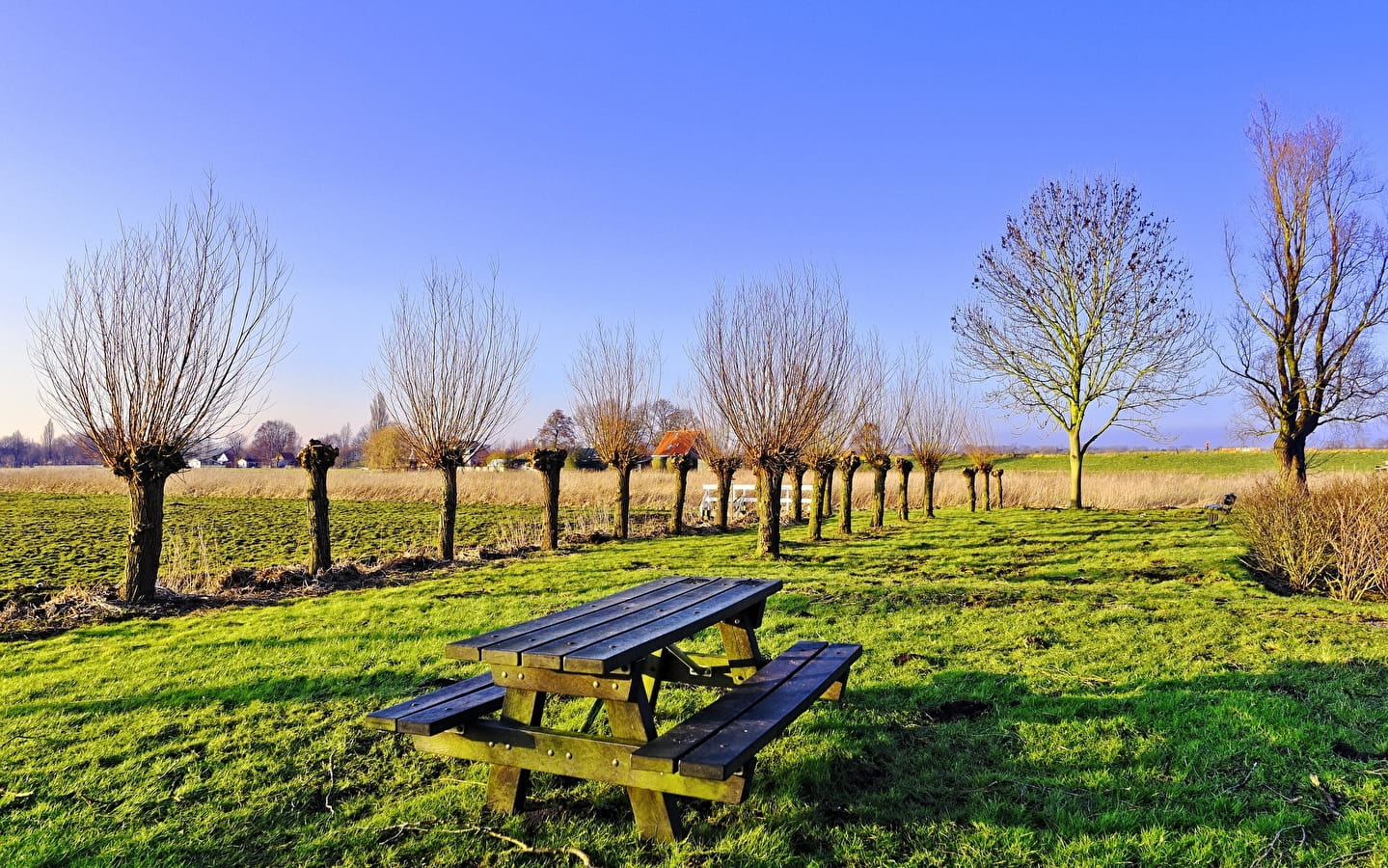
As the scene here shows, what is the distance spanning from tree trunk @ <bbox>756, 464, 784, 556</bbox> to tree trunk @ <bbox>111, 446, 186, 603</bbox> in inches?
353

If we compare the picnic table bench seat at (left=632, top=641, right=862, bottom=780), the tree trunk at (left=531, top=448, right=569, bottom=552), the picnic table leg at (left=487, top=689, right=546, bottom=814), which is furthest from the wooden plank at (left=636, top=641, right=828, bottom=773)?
the tree trunk at (left=531, top=448, right=569, bottom=552)

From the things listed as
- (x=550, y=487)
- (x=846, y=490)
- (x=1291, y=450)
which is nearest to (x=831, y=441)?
(x=846, y=490)

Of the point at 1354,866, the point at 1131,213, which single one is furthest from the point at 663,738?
the point at 1131,213

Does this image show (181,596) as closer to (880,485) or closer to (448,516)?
(448,516)

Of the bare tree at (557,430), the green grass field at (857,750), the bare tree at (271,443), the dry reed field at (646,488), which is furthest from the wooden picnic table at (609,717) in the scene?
the bare tree at (271,443)

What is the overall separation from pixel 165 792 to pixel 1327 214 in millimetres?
25434

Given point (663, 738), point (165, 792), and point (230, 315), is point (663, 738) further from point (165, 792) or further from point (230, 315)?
point (230, 315)

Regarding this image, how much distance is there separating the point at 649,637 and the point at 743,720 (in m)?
0.53

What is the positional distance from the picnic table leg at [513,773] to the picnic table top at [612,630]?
27 centimetres

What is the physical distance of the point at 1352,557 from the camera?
887 cm

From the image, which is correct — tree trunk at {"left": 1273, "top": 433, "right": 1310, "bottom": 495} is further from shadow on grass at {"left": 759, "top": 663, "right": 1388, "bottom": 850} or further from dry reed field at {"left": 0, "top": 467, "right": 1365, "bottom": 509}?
shadow on grass at {"left": 759, "top": 663, "right": 1388, "bottom": 850}

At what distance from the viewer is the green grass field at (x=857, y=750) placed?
3002 millimetres

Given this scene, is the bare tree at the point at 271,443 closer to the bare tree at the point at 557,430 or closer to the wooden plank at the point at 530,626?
the bare tree at the point at 557,430

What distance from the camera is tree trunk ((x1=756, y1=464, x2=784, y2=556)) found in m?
13.1
